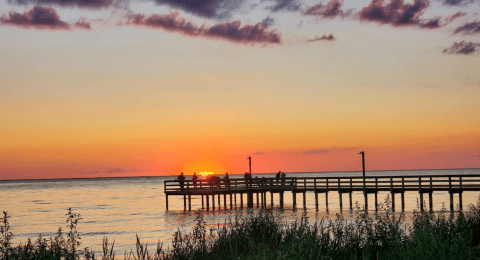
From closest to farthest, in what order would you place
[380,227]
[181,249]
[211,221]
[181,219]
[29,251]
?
[29,251] < [181,249] < [380,227] < [211,221] < [181,219]

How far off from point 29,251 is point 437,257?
873cm

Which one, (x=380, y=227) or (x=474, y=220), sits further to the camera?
(x=474, y=220)

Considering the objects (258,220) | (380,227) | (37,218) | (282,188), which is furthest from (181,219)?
(380,227)

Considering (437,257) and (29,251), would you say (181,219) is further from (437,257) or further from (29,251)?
(437,257)

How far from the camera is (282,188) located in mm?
47688

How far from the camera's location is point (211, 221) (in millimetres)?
38188

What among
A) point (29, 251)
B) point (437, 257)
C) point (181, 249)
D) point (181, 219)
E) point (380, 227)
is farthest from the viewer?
point (181, 219)

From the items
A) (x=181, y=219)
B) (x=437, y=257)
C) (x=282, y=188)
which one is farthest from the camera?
(x=282, y=188)

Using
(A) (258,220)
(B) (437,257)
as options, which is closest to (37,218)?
(A) (258,220)

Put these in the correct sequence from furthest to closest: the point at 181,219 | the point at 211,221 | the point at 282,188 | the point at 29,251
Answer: the point at 282,188 → the point at 181,219 → the point at 211,221 → the point at 29,251

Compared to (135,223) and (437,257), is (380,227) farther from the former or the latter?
(135,223)

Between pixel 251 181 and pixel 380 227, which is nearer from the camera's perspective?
pixel 380 227

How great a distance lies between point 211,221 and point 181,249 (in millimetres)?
25495

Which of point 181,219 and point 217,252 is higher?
point 217,252
